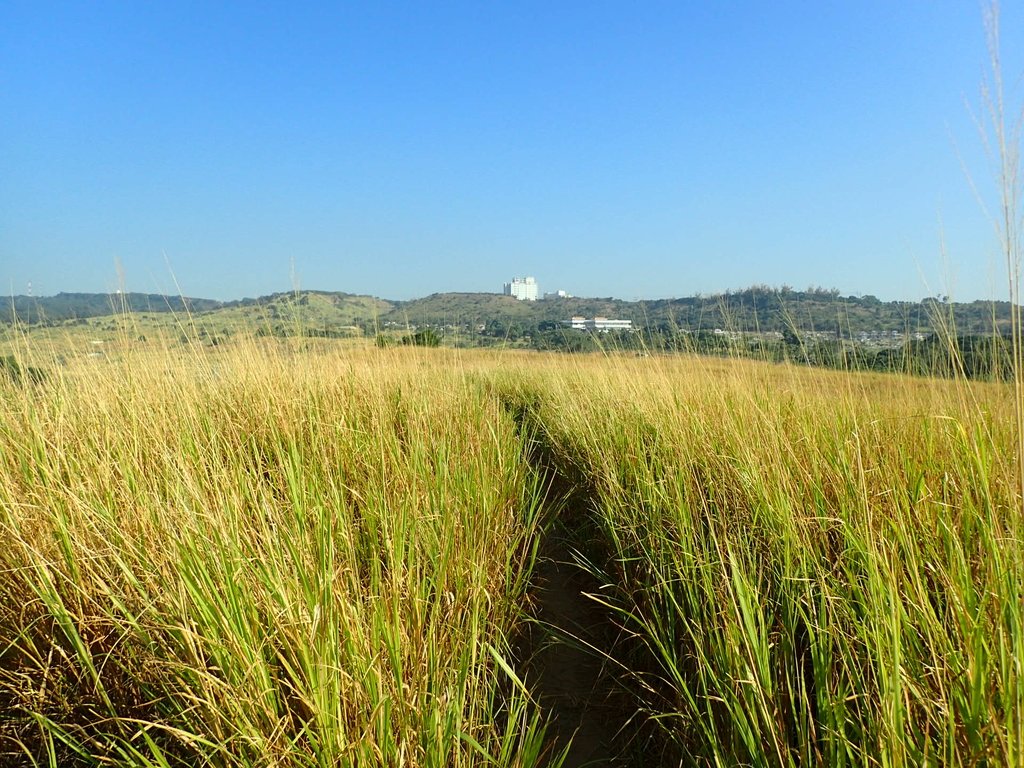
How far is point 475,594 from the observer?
1.74 meters

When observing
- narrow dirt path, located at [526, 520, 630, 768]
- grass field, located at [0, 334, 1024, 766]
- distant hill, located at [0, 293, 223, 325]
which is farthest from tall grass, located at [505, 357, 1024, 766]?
distant hill, located at [0, 293, 223, 325]

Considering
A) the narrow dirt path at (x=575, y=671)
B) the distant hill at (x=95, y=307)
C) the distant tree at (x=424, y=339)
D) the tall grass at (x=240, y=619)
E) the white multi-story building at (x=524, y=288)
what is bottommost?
the narrow dirt path at (x=575, y=671)

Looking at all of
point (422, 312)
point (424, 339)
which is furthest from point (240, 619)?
point (422, 312)

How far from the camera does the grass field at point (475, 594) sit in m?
1.16

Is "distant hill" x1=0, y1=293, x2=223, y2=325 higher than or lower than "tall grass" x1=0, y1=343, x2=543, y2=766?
higher

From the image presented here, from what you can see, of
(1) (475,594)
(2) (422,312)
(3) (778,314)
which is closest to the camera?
(1) (475,594)

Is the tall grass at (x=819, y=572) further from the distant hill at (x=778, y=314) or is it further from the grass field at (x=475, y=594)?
the distant hill at (x=778, y=314)

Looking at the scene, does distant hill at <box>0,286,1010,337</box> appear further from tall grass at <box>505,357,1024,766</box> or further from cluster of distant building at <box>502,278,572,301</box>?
cluster of distant building at <box>502,278,572,301</box>

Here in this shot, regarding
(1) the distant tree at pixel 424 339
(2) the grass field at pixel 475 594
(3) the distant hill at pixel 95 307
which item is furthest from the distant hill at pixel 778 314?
(3) the distant hill at pixel 95 307

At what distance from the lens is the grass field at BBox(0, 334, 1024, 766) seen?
1159 mm

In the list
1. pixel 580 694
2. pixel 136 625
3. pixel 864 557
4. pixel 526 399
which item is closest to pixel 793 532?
pixel 864 557

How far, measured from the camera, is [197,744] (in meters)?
1.22

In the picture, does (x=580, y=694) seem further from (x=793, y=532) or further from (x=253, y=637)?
(x=253, y=637)

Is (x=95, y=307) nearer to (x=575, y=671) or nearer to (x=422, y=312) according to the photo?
(x=422, y=312)
